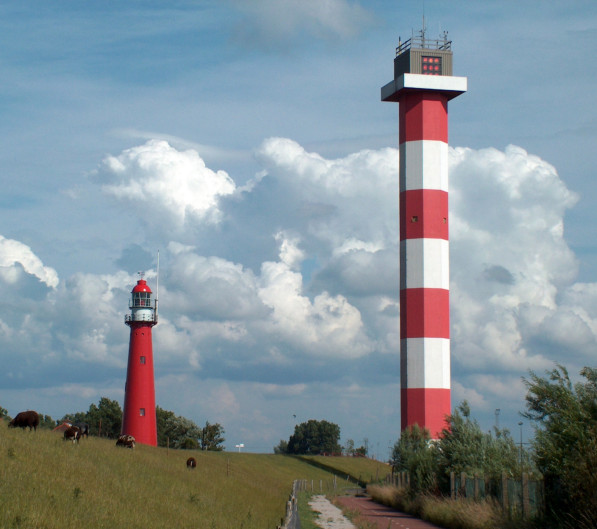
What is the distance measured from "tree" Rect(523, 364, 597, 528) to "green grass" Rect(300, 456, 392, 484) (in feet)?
219

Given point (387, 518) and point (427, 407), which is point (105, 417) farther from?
point (387, 518)

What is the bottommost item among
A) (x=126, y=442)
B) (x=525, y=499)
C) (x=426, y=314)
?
(x=525, y=499)

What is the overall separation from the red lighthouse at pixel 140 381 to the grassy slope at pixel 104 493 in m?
24.1

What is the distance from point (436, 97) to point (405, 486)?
2829 cm

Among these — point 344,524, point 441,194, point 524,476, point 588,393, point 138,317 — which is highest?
point 441,194

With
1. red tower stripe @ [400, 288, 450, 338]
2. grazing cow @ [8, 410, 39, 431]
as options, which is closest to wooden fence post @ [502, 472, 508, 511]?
grazing cow @ [8, 410, 39, 431]

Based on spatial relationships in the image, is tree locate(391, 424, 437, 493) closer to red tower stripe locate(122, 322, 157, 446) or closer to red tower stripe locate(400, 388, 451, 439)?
red tower stripe locate(400, 388, 451, 439)

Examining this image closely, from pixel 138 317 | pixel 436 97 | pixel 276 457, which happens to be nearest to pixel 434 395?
pixel 436 97

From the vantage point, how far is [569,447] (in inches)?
869

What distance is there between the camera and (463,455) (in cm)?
3878

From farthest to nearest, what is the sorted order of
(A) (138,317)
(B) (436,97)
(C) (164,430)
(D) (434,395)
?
(C) (164,430) < (A) (138,317) < (B) (436,97) < (D) (434,395)

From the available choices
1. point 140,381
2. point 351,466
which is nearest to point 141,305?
point 140,381

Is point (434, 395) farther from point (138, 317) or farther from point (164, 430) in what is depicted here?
point (164, 430)

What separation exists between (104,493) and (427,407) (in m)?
33.7
